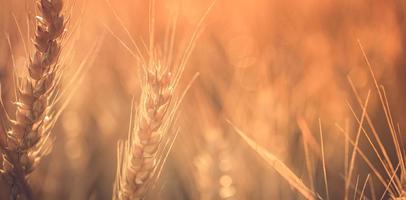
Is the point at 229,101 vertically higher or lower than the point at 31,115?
lower

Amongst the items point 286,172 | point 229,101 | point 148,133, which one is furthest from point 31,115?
point 229,101

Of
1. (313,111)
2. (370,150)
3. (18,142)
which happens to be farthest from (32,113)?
(370,150)

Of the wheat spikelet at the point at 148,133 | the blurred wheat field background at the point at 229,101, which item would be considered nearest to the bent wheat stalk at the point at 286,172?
the blurred wheat field background at the point at 229,101

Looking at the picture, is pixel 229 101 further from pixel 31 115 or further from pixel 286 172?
pixel 31 115

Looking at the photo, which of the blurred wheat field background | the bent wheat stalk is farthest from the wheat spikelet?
the bent wheat stalk

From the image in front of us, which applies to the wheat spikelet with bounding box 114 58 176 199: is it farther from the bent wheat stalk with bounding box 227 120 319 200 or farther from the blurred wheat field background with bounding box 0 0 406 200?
the bent wheat stalk with bounding box 227 120 319 200

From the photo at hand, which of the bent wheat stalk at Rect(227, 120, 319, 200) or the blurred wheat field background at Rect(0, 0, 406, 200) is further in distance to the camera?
the blurred wheat field background at Rect(0, 0, 406, 200)

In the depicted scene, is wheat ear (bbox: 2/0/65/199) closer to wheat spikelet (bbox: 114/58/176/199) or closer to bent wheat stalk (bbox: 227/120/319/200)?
wheat spikelet (bbox: 114/58/176/199)

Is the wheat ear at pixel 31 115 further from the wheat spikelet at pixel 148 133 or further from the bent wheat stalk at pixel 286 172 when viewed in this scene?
the bent wheat stalk at pixel 286 172

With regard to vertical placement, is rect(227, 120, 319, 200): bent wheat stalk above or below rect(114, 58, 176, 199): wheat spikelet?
below
